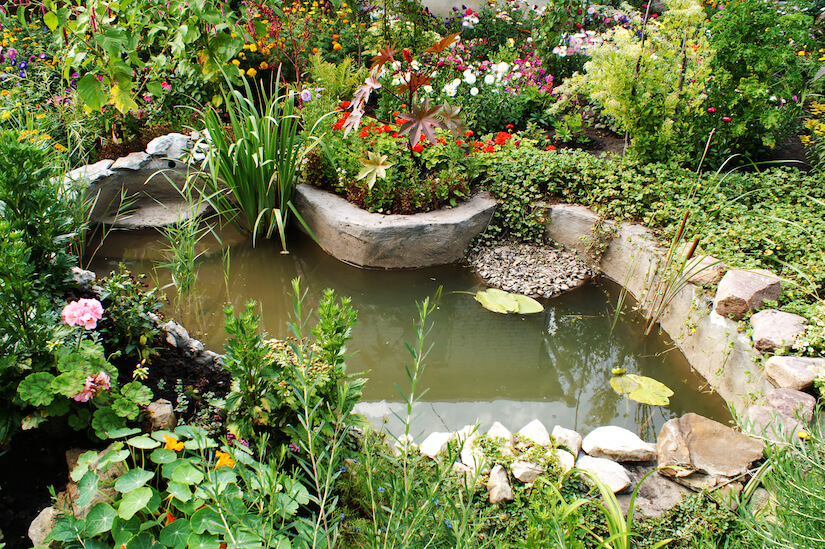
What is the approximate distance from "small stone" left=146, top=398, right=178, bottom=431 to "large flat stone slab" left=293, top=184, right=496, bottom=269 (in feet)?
6.83

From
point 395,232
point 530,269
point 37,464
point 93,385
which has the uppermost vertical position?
point 93,385

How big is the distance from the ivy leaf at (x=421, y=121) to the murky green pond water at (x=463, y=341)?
947 millimetres

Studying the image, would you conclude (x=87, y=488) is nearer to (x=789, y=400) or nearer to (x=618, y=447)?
(x=618, y=447)

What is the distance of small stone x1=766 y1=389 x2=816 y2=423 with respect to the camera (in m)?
2.23

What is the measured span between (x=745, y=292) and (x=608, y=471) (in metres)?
1.32

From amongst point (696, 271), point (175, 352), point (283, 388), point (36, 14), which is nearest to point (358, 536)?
A: point (283, 388)

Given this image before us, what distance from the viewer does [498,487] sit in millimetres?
2002

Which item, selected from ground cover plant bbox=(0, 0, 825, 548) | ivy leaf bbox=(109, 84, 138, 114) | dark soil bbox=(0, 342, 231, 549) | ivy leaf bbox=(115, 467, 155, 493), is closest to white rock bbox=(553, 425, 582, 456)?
ground cover plant bbox=(0, 0, 825, 548)

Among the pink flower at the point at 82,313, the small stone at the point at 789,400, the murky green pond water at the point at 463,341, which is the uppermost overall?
the pink flower at the point at 82,313

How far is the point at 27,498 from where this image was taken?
1.60 meters

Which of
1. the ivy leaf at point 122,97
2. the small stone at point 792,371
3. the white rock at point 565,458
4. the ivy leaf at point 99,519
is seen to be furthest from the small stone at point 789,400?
the ivy leaf at point 122,97

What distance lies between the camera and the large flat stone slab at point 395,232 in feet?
12.3

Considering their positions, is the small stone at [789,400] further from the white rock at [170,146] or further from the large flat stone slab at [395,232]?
the white rock at [170,146]

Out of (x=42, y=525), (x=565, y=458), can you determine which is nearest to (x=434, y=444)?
(x=565, y=458)
